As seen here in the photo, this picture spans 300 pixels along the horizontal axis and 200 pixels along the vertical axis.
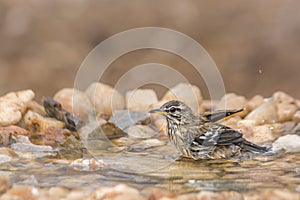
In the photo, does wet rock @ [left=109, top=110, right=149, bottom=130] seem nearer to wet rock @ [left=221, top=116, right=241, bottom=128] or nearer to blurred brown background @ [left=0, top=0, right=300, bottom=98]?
wet rock @ [left=221, top=116, right=241, bottom=128]

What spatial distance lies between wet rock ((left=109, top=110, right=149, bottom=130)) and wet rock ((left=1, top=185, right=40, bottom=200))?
2.15 meters

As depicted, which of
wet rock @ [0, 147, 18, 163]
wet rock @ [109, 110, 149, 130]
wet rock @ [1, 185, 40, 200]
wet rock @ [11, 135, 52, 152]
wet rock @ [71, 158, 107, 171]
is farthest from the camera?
wet rock @ [109, 110, 149, 130]

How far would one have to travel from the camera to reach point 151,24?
52.3ft

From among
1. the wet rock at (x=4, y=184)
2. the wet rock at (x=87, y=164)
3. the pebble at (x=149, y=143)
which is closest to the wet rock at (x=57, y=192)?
the wet rock at (x=4, y=184)

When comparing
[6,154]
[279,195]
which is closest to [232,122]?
[6,154]

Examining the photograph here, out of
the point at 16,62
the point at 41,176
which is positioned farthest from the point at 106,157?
the point at 16,62

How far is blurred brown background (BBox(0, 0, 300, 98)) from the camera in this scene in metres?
13.8

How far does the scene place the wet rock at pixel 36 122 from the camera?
5809mm

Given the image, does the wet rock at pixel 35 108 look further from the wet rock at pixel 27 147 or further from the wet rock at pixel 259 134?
the wet rock at pixel 259 134

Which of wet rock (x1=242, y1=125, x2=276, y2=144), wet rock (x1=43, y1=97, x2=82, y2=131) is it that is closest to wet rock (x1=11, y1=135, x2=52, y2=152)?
wet rock (x1=43, y1=97, x2=82, y2=131)

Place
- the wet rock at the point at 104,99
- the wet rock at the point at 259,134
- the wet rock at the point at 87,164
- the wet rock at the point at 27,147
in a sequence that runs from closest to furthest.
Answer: the wet rock at the point at 87,164
the wet rock at the point at 27,147
the wet rock at the point at 259,134
the wet rock at the point at 104,99

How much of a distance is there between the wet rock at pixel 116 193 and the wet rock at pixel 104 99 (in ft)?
9.24

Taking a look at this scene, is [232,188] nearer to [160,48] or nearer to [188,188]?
[188,188]

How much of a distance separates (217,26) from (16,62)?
196 inches
